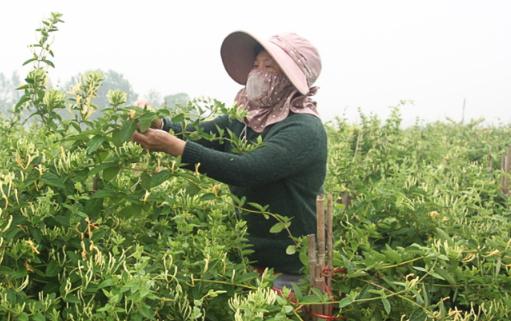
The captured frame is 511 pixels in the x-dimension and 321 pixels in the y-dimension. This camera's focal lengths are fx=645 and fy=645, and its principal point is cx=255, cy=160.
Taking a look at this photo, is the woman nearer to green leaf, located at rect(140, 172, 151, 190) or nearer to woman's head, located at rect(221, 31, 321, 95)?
woman's head, located at rect(221, 31, 321, 95)

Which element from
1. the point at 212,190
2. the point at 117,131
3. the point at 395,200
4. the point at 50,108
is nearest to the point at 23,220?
the point at 117,131

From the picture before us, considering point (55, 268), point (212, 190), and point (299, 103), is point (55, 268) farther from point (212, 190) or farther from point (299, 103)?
point (299, 103)

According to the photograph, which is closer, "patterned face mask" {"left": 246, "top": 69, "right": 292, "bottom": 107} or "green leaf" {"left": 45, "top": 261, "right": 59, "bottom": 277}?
"green leaf" {"left": 45, "top": 261, "right": 59, "bottom": 277}

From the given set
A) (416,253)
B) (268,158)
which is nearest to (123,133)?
(268,158)

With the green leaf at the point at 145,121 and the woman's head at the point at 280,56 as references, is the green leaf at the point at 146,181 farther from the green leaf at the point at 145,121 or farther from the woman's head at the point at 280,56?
the woman's head at the point at 280,56

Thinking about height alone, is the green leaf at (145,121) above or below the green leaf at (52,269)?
above

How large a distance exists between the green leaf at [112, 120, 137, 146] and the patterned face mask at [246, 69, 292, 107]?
0.64m

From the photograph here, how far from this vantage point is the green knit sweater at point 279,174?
1589 millimetres

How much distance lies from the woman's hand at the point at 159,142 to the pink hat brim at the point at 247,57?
17.5 inches

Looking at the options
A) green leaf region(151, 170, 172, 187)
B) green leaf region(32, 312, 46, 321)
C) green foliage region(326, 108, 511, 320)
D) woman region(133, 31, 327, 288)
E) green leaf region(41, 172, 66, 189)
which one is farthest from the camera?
woman region(133, 31, 327, 288)

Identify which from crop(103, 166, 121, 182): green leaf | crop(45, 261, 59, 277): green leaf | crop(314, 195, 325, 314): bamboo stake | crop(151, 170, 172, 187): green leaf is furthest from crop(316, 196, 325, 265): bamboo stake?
crop(45, 261, 59, 277): green leaf

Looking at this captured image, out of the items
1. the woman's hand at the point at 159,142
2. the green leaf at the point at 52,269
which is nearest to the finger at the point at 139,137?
the woman's hand at the point at 159,142

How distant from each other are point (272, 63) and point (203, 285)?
30.3 inches

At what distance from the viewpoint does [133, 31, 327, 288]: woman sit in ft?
5.67
